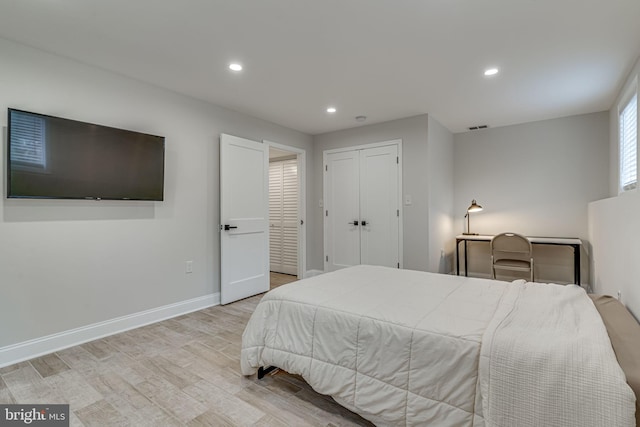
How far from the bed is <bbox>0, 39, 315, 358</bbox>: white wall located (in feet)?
5.35

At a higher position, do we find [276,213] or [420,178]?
Answer: [420,178]

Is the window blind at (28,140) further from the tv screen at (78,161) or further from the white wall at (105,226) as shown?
the white wall at (105,226)

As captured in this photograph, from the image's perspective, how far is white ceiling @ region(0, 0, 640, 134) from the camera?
192 cm

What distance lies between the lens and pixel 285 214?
554cm

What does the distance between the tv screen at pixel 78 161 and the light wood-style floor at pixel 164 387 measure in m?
1.28

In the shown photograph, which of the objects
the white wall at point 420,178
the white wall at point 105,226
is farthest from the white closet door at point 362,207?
the white wall at point 105,226

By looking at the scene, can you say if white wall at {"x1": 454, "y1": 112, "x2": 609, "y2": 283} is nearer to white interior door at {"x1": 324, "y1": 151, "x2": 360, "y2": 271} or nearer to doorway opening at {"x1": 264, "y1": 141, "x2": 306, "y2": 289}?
white interior door at {"x1": 324, "y1": 151, "x2": 360, "y2": 271}

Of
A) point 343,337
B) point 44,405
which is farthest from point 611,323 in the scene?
point 44,405

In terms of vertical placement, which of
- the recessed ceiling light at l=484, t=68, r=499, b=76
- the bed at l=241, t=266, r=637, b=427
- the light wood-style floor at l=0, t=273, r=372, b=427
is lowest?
the light wood-style floor at l=0, t=273, r=372, b=427

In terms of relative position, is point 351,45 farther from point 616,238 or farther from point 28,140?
point 616,238

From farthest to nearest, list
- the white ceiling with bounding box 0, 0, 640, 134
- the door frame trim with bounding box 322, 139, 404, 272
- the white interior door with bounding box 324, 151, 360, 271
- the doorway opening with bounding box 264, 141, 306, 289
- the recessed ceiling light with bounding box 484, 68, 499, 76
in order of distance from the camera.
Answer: the doorway opening with bounding box 264, 141, 306, 289, the white interior door with bounding box 324, 151, 360, 271, the door frame trim with bounding box 322, 139, 404, 272, the recessed ceiling light with bounding box 484, 68, 499, 76, the white ceiling with bounding box 0, 0, 640, 134

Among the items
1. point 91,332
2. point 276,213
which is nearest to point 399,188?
point 276,213

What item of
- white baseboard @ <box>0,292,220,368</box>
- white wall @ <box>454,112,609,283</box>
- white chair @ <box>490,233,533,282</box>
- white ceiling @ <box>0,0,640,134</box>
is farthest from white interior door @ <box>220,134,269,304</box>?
white wall @ <box>454,112,609,283</box>

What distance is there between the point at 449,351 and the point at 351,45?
7.14 feet
